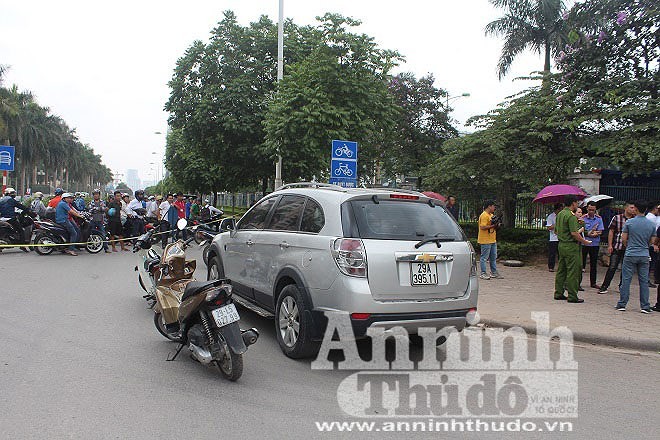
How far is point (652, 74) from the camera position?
1348 cm

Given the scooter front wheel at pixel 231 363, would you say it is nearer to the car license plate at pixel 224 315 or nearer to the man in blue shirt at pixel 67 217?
the car license plate at pixel 224 315

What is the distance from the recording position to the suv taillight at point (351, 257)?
4867mm

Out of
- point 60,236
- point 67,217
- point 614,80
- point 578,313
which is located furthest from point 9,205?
point 614,80

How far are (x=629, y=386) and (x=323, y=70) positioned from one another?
10881mm

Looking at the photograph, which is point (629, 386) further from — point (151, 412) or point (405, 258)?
point (151, 412)

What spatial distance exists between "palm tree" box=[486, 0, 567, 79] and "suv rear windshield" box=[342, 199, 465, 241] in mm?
25285

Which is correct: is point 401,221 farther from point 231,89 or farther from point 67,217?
point 231,89

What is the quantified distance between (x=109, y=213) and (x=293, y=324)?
37.5ft

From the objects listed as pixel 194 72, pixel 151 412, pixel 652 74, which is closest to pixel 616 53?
pixel 652 74

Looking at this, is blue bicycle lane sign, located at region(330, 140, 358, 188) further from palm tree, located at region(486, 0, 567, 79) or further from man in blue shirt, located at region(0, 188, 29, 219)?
palm tree, located at region(486, 0, 567, 79)

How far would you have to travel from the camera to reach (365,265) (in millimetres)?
4867

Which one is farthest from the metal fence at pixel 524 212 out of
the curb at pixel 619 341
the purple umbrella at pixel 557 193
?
the curb at pixel 619 341

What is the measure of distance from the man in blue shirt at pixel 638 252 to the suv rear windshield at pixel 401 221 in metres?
4.08

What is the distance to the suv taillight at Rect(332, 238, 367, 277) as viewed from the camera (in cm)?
487
